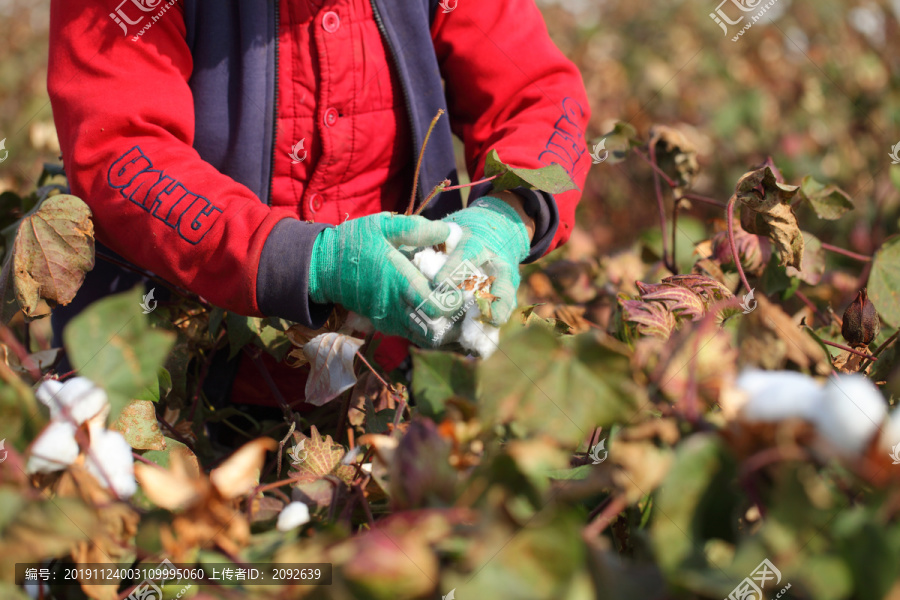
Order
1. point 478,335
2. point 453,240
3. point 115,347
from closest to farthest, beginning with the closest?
point 115,347 → point 478,335 → point 453,240

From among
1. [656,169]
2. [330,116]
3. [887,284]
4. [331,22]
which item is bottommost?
[887,284]

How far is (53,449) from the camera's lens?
0.56 meters

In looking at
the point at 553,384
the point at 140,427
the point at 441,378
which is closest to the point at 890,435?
the point at 553,384

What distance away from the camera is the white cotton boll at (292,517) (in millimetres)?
603

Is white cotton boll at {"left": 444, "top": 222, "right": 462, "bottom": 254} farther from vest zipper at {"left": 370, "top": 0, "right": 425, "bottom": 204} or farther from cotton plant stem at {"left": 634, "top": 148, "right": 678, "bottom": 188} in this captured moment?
cotton plant stem at {"left": 634, "top": 148, "right": 678, "bottom": 188}

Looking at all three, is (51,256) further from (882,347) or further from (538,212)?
(882,347)

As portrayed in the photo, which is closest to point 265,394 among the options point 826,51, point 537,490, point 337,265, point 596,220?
point 337,265

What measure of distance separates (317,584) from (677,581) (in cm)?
24

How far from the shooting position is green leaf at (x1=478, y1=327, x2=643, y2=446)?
1.78ft

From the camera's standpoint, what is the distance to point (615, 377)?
54 cm

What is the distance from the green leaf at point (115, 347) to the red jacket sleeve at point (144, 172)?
405 mm

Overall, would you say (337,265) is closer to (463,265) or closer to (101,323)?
(463,265)

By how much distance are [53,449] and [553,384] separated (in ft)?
1.33

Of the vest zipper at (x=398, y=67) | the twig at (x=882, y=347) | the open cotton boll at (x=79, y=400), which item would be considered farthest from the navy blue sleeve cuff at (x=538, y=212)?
the open cotton boll at (x=79, y=400)
